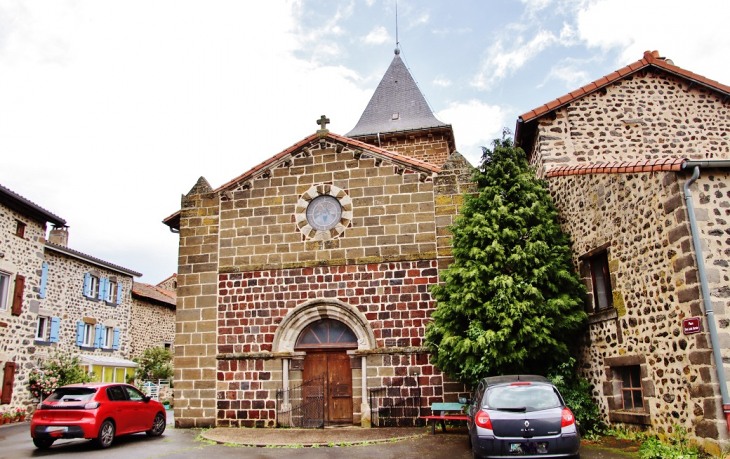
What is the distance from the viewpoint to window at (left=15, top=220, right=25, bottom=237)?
20.6m

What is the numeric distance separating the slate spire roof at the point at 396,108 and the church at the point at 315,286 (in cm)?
785

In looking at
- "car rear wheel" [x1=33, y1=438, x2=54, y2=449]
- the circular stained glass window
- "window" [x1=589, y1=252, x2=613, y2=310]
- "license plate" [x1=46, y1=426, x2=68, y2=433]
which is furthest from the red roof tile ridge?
"car rear wheel" [x1=33, y1=438, x2=54, y2=449]

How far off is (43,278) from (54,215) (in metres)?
2.71

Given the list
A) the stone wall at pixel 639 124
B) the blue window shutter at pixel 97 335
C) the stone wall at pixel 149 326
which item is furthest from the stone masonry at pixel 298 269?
the stone wall at pixel 149 326

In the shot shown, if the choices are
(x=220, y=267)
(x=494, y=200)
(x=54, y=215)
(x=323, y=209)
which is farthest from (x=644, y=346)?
(x=54, y=215)

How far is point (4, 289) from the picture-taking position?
1998cm

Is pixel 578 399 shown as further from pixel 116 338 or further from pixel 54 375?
pixel 116 338

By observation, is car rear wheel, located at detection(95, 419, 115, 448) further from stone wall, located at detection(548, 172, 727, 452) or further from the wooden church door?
stone wall, located at detection(548, 172, 727, 452)

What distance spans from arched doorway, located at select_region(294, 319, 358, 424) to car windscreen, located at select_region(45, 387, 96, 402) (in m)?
4.93

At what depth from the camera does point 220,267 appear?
15.6 m

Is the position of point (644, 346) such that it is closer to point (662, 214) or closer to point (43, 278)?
point (662, 214)

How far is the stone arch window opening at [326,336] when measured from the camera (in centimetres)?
1462

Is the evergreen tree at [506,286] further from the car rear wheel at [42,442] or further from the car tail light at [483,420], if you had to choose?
the car rear wheel at [42,442]

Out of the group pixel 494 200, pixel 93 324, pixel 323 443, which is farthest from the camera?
pixel 93 324
